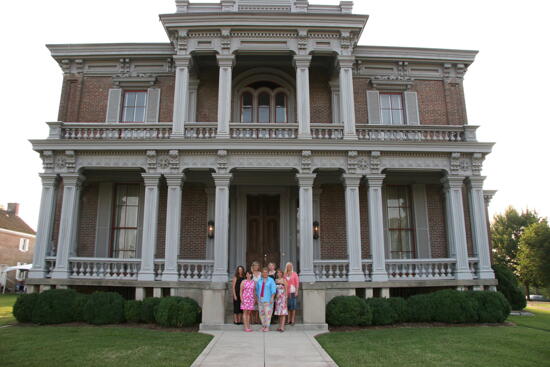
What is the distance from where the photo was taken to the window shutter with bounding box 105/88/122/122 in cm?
1574

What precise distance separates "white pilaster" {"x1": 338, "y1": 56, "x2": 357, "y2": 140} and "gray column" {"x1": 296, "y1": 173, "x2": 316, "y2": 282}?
2156 mm

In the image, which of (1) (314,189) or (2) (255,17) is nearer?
(2) (255,17)

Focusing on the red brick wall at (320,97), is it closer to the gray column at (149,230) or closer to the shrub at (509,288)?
the gray column at (149,230)

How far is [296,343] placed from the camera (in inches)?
355

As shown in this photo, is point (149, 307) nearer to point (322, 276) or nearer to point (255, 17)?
point (322, 276)

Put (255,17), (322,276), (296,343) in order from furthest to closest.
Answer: (255,17)
(322,276)
(296,343)

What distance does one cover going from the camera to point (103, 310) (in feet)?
37.8

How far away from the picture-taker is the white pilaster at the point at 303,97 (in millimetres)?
13469

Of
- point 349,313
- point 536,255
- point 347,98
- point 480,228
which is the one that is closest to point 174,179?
point 347,98

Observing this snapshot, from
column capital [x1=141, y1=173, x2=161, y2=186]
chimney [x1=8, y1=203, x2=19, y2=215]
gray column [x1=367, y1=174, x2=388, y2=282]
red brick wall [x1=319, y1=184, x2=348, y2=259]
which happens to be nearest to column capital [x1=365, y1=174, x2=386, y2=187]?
gray column [x1=367, y1=174, x2=388, y2=282]

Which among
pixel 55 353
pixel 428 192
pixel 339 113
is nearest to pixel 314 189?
pixel 339 113

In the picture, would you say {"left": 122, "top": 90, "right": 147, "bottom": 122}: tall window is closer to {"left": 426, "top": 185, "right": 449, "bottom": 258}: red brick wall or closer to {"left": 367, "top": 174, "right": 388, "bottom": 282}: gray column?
{"left": 367, "top": 174, "right": 388, "bottom": 282}: gray column

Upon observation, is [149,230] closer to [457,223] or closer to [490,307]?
Result: [457,223]

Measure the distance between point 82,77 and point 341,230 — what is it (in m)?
12.2
